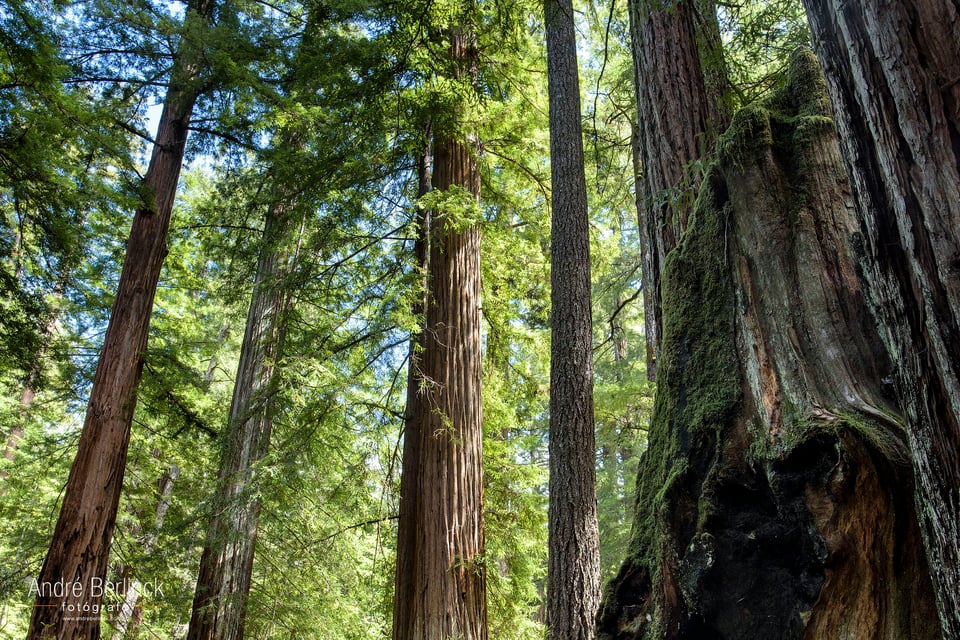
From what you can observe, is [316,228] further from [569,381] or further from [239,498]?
[569,381]

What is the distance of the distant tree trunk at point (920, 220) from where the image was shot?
139 cm

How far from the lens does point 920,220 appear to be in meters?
1.43

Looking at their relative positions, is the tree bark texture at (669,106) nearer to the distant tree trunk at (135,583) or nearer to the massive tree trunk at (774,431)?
the massive tree trunk at (774,431)

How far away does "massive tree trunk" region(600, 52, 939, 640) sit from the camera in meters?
1.81

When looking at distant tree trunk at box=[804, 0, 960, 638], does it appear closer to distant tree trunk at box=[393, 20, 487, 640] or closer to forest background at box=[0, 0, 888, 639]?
forest background at box=[0, 0, 888, 639]

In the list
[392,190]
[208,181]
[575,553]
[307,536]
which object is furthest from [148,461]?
[208,181]

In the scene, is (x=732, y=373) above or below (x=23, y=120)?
below

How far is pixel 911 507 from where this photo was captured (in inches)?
70.6

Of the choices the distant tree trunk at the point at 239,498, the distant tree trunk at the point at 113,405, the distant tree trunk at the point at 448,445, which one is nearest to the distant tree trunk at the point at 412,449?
the distant tree trunk at the point at 448,445

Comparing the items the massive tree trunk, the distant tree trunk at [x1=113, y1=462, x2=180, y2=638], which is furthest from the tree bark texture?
the distant tree trunk at [x1=113, y1=462, x2=180, y2=638]

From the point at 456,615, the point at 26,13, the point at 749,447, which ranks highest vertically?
the point at 26,13

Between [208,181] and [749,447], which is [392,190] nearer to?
[749,447]

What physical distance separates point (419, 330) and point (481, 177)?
3177mm

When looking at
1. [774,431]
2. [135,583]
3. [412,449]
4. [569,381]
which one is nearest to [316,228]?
[412,449]
